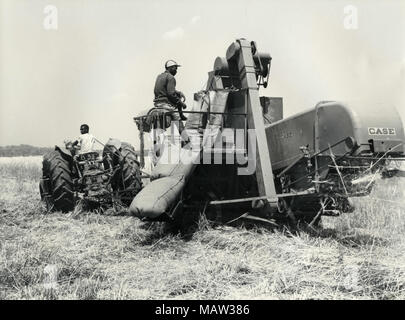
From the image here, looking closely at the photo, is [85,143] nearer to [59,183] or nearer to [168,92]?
[59,183]

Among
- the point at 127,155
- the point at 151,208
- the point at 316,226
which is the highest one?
the point at 127,155

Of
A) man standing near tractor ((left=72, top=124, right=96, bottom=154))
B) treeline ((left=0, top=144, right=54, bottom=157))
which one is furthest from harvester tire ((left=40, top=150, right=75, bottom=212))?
treeline ((left=0, top=144, right=54, bottom=157))

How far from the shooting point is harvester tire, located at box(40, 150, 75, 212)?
7652 mm

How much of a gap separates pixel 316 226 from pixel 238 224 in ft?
3.64

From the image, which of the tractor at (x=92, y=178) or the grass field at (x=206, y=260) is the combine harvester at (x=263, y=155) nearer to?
the grass field at (x=206, y=260)

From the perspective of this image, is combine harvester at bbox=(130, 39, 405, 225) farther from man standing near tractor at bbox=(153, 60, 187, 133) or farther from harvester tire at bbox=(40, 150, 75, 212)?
harvester tire at bbox=(40, 150, 75, 212)

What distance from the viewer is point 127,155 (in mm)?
7730

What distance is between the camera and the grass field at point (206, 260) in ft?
12.4

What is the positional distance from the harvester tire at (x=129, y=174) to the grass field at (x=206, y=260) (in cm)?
76

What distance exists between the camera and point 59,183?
7.64 m

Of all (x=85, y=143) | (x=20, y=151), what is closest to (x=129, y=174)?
(x=85, y=143)
